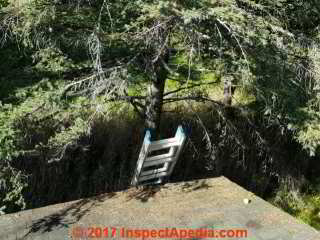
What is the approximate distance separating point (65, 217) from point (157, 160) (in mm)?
1654

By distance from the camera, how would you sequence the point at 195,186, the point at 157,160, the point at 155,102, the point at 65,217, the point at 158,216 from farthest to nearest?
the point at 155,102
the point at 157,160
the point at 195,186
the point at 158,216
the point at 65,217

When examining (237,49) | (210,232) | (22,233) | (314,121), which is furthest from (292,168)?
(22,233)

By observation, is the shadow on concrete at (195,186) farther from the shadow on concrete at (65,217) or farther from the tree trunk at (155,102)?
the tree trunk at (155,102)

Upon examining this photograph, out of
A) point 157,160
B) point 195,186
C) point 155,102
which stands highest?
point 155,102

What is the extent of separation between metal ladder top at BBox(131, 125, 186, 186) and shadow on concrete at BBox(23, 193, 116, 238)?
910mm

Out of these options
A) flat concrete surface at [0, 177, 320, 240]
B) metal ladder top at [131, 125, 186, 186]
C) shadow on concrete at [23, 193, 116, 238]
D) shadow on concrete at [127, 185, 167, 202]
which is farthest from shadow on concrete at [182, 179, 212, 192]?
shadow on concrete at [23, 193, 116, 238]

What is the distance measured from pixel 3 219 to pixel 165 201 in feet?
5.71

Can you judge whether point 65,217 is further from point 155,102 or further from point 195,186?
point 155,102

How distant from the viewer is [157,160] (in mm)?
6109

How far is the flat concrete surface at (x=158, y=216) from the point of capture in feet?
15.3

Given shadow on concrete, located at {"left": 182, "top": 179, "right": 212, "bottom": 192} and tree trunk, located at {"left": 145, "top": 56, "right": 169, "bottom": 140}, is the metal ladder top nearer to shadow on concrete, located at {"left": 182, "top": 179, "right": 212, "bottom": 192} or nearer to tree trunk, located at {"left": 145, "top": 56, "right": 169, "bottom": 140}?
shadow on concrete, located at {"left": 182, "top": 179, "right": 212, "bottom": 192}

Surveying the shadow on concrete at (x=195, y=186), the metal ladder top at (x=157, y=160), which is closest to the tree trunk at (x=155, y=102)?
the metal ladder top at (x=157, y=160)

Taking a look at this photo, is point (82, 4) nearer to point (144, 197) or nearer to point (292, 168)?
point (144, 197)

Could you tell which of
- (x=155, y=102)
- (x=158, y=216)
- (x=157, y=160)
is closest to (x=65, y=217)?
(x=158, y=216)
